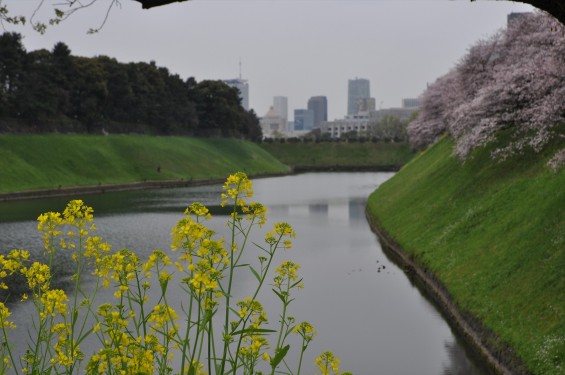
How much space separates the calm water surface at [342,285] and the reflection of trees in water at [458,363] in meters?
0.02

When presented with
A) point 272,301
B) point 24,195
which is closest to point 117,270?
point 272,301

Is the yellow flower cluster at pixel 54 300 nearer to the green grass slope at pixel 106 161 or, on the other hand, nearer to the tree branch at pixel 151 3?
the tree branch at pixel 151 3

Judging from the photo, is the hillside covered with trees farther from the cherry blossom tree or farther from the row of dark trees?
the row of dark trees

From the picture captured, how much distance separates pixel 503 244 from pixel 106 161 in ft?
223

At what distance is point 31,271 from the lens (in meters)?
6.12

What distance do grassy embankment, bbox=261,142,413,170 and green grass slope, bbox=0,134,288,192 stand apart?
1981cm

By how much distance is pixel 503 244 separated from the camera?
20.6 m

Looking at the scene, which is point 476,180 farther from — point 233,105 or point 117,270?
point 233,105

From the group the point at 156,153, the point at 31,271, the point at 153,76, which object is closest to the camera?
the point at 31,271

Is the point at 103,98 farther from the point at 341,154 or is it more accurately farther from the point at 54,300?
the point at 54,300

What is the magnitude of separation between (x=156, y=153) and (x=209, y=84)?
44268 millimetres

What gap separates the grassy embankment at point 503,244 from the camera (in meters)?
14.8

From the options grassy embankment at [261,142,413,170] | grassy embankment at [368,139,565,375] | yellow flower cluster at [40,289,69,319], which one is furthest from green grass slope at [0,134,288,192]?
yellow flower cluster at [40,289,69,319]

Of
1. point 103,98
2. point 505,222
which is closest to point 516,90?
point 505,222
